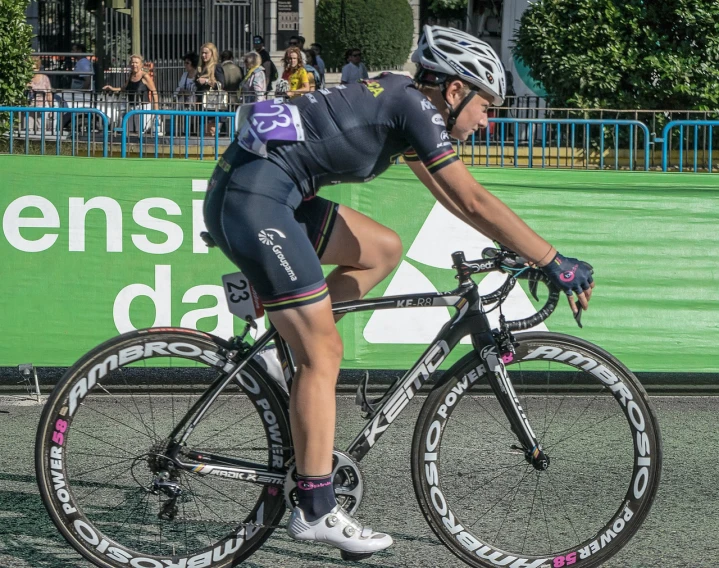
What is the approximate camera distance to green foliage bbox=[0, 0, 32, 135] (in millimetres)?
12781

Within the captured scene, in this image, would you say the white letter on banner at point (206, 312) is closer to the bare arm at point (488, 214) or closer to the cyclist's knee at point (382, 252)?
the cyclist's knee at point (382, 252)

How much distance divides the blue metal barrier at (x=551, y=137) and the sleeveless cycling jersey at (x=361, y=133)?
635 centimetres

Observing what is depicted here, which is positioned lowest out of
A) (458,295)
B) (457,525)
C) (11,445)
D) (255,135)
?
(11,445)

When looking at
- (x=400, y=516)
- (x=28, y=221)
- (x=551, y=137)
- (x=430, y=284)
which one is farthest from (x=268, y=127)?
(x=551, y=137)

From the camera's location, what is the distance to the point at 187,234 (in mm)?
7242

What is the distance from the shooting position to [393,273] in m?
7.13

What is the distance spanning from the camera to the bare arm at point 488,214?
3703 mm

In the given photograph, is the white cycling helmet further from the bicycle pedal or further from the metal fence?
the metal fence

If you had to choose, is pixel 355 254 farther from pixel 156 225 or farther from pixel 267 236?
pixel 156 225

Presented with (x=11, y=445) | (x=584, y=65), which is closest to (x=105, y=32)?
(x=584, y=65)

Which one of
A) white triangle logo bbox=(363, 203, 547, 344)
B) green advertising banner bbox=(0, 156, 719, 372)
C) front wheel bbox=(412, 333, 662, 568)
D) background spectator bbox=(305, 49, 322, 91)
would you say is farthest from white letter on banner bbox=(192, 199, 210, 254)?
background spectator bbox=(305, 49, 322, 91)

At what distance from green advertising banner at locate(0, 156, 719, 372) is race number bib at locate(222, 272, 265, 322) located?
10.1 feet

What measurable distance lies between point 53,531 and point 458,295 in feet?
6.16

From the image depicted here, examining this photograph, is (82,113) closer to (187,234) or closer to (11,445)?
(187,234)
